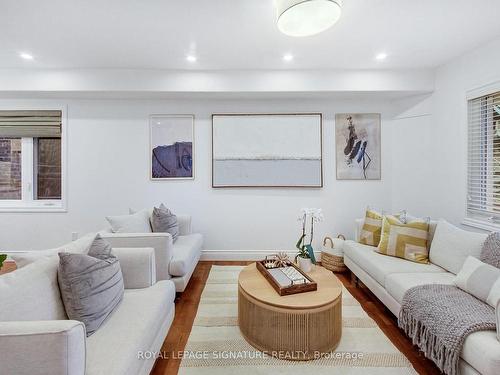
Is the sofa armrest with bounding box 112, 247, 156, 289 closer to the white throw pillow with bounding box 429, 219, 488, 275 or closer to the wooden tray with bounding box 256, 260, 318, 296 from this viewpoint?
the wooden tray with bounding box 256, 260, 318, 296

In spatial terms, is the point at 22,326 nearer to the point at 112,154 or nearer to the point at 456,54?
the point at 112,154

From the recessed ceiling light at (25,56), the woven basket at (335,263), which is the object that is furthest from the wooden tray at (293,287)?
the recessed ceiling light at (25,56)

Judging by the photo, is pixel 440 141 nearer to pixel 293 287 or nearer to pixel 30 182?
pixel 293 287

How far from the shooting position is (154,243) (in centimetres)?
230

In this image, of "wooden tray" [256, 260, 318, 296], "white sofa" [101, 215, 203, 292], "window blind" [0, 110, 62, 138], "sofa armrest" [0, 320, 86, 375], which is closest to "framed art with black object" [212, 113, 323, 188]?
"white sofa" [101, 215, 203, 292]

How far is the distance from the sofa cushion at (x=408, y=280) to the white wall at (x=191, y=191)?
1.47 meters

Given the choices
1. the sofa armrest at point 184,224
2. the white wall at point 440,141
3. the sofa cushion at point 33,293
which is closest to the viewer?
the sofa cushion at point 33,293

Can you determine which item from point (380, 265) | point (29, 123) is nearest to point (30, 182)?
point (29, 123)

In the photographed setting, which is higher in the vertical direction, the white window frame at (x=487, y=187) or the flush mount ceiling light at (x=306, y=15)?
the flush mount ceiling light at (x=306, y=15)

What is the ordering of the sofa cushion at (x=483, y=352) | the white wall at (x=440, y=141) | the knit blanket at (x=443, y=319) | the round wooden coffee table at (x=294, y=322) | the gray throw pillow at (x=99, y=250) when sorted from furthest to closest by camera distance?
the white wall at (x=440, y=141) < the round wooden coffee table at (x=294, y=322) < the gray throw pillow at (x=99, y=250) < the knit blanket at (x=443, y=319) < the sofa cushion at (x=483, y=352)

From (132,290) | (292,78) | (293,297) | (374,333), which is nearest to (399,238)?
(374,333)

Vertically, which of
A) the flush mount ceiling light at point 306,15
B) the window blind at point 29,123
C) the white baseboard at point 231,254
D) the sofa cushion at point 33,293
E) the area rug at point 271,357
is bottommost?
the area rug at point 271,357

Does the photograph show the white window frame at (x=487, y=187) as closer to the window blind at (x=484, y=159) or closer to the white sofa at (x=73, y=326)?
the window blind at (x=484, y=159)

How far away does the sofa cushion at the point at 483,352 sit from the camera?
120 cm
